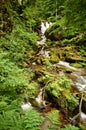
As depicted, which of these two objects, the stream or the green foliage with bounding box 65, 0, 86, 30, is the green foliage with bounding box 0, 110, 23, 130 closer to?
the green foliage with bounding box 65, 0, 86, 30

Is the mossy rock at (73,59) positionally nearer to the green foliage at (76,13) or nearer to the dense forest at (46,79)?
the dense forest at (46,79)

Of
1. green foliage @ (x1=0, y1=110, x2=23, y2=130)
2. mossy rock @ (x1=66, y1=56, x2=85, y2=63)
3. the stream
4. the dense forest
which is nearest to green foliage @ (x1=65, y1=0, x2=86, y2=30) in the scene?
the dense forest

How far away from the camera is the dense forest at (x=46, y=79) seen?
3.82 m

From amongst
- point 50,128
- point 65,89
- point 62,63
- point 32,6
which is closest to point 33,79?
point 65,89

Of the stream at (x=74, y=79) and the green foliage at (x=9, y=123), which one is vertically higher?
the green foliage at (x=9, y=123)

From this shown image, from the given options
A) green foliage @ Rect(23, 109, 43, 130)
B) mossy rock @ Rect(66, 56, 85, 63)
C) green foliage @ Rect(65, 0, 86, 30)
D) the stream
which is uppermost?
green foliage @ Rect(65, 0, 86, 30)

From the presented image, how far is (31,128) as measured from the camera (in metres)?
3.78

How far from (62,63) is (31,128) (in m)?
8.45

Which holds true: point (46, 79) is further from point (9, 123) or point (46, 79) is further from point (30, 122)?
point (9, 123)

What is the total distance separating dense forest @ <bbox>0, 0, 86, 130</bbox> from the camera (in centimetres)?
382

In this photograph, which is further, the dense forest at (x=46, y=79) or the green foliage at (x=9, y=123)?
the dense forest at (x=46, y=79)

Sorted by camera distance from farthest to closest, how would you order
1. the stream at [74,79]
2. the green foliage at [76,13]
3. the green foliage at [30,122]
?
the stream at [74,79]
the green foliage at [30,122]
the green foliage at [76,13]

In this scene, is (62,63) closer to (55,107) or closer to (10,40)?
(10,40)

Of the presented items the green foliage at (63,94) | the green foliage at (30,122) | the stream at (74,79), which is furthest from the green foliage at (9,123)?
the green foliage at (63,94)
